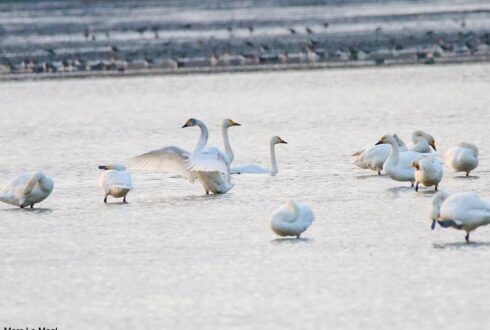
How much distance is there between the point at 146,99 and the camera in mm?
31188

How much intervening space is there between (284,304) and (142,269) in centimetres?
183

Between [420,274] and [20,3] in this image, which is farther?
[20,3]

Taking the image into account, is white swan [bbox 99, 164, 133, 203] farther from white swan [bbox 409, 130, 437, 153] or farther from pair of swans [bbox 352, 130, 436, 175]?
white swan [bbox 409, 130, 437, 153]

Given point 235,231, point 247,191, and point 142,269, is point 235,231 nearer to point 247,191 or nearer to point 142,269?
point 142,269

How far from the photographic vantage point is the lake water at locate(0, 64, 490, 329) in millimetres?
9562

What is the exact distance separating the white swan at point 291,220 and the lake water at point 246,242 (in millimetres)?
118

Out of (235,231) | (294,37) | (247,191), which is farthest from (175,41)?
(235,231)

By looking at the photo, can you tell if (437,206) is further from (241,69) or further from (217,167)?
(241,69)

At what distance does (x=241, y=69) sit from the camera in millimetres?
37312

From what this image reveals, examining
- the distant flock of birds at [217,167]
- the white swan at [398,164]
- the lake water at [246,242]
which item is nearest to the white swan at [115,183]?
the distant flock of birds at [217,167]

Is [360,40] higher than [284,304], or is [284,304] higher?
[284,304]

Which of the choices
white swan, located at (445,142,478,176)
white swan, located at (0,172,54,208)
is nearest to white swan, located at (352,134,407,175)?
white swan, located at (445,142,478,176)

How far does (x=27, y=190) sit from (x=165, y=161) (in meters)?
1.97

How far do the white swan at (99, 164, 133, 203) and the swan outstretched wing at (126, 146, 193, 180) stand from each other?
2.65ft
